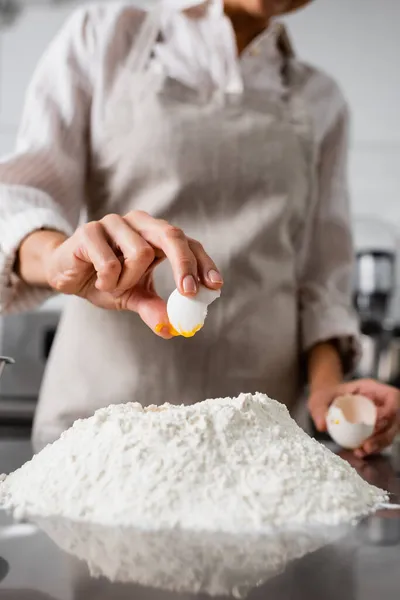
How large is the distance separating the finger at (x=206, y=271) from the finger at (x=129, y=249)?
0.04 metres

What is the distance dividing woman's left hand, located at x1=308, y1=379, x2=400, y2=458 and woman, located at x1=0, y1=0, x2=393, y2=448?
0.01 m

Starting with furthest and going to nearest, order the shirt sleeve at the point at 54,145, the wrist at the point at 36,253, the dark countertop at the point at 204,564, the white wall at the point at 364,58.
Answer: the white wall at the point at 364,58
the shirt sleeve at the point at 54,145
the wrist at the point at 36,253
the dark countertop at the point at 204,564

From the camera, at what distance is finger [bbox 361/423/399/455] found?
87 centimetres

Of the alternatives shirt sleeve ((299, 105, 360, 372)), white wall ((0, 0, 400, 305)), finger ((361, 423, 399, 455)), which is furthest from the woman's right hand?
white wall ((0, 0, 400, 305))

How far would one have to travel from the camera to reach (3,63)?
6.95ft

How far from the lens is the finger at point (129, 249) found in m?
0.62

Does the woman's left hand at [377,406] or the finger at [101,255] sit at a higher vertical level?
the finger at [101,255]

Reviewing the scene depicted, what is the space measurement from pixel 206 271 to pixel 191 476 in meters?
0.17

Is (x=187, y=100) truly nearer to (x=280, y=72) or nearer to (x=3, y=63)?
(x=280, y=72)

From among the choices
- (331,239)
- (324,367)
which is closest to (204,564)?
(324,367)

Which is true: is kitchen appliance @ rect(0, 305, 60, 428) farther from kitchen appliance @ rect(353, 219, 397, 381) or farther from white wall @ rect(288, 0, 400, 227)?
white wall @ rect(288, 0, 400, 227)

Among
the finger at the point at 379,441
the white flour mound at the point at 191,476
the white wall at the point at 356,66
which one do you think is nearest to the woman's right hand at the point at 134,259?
the white flour mound at the point at 191,476

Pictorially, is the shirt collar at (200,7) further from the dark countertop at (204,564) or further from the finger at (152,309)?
the dark countertop at (204,564)

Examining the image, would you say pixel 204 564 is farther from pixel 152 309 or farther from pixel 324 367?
pixel 324 367
